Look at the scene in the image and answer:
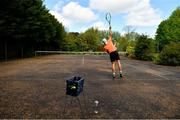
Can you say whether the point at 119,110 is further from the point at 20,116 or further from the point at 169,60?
the point at 169,60

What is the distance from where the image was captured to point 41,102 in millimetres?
6941

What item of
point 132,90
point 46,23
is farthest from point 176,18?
point 132,90

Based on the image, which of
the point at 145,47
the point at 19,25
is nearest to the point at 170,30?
the point at 145,47

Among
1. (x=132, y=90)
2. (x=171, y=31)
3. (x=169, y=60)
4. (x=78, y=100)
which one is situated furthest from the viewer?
(x=171, y=31)

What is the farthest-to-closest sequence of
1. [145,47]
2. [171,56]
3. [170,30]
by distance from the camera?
[170,30], [145,47], [171,56]

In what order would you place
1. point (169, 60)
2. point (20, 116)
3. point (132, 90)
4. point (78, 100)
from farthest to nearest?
point (169, 60)
point (132, 90)
point (78, 100)
point (20, 116)

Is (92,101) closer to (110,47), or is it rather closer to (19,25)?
(110,47)

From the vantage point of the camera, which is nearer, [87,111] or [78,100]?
[87,111]

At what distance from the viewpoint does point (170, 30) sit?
231 feet

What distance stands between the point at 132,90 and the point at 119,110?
8.46ft

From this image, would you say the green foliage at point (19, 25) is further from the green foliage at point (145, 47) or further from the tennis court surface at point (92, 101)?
the tennis court surface at point (92, 101)

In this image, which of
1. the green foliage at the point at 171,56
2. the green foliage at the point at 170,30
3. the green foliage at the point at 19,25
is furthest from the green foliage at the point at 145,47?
the green foliage at the point at 170,30

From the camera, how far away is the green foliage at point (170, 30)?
68.2 metres

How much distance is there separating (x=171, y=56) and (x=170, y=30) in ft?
167
